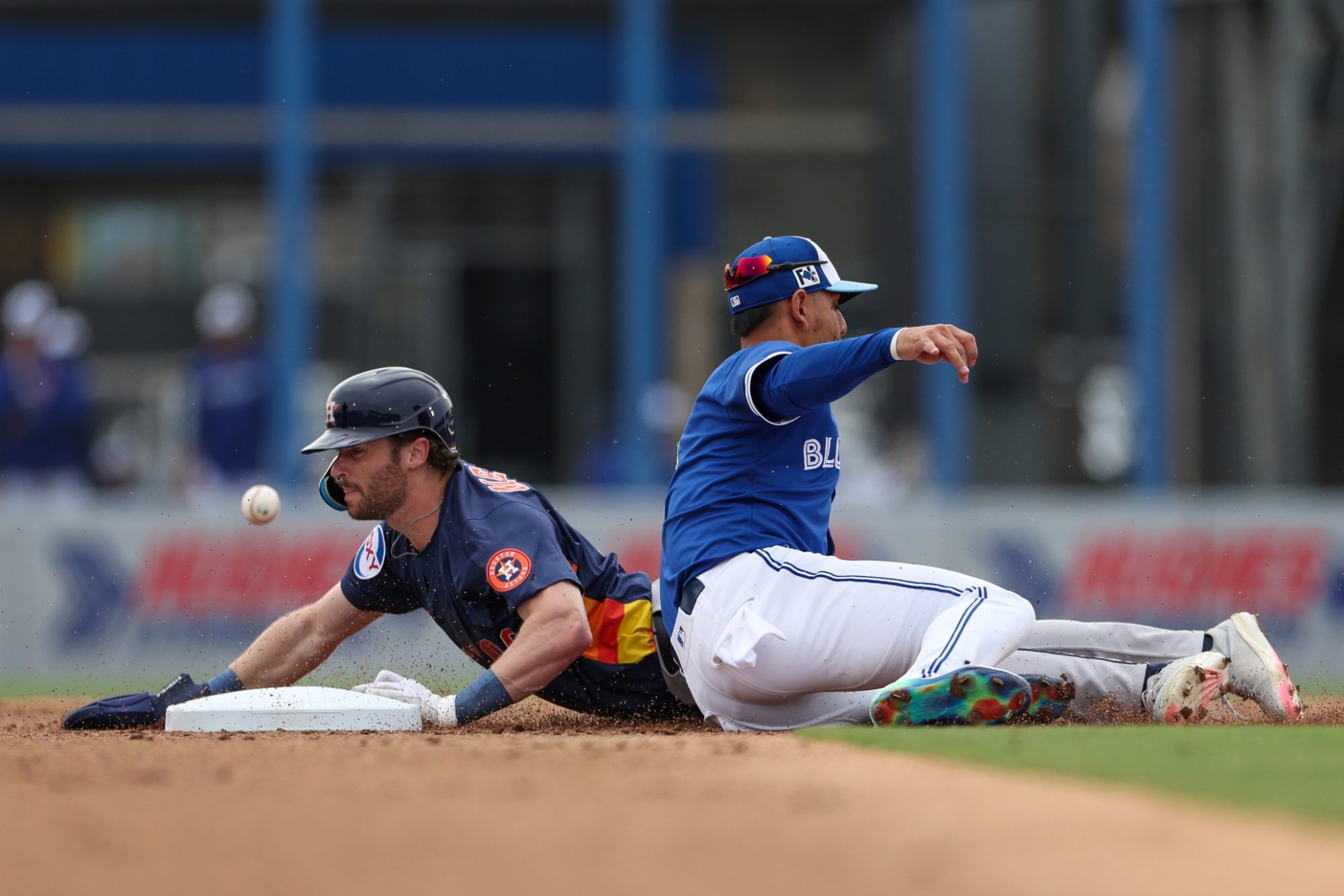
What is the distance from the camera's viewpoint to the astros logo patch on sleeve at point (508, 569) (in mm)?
5723

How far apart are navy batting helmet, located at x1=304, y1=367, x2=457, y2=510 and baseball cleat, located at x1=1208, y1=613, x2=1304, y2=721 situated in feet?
8.37

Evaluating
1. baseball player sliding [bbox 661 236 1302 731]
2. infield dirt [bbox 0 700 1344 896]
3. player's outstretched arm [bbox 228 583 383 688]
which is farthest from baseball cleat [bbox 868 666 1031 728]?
player's outstretched arm [bbox 228 583 383 688]

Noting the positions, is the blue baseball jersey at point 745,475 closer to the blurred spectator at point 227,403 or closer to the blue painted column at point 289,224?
the blue painted column at point 289,224

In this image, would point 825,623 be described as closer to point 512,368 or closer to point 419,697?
point 419,697

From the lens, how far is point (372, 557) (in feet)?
20.7

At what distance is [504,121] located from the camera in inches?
833

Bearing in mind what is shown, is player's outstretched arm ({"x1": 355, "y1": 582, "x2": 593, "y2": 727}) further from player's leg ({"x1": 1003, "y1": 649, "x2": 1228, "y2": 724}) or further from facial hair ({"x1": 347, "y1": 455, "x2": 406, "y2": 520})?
player's leg ({"x1": 1003, "y1": 649, "x2": 1228, "y2": 724})

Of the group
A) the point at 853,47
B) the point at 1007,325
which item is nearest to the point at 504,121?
the point at 853,47

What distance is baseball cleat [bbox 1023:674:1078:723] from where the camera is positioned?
18.7 ft

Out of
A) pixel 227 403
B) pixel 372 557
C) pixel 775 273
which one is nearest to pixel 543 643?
pixel 372 557

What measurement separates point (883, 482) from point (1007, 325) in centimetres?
242

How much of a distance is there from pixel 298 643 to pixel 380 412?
3.29ft

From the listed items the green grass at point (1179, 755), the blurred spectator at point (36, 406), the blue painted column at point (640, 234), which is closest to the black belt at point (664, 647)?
the green grass at point (1179, 755)

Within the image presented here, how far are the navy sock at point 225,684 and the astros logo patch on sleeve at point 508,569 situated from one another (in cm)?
121
